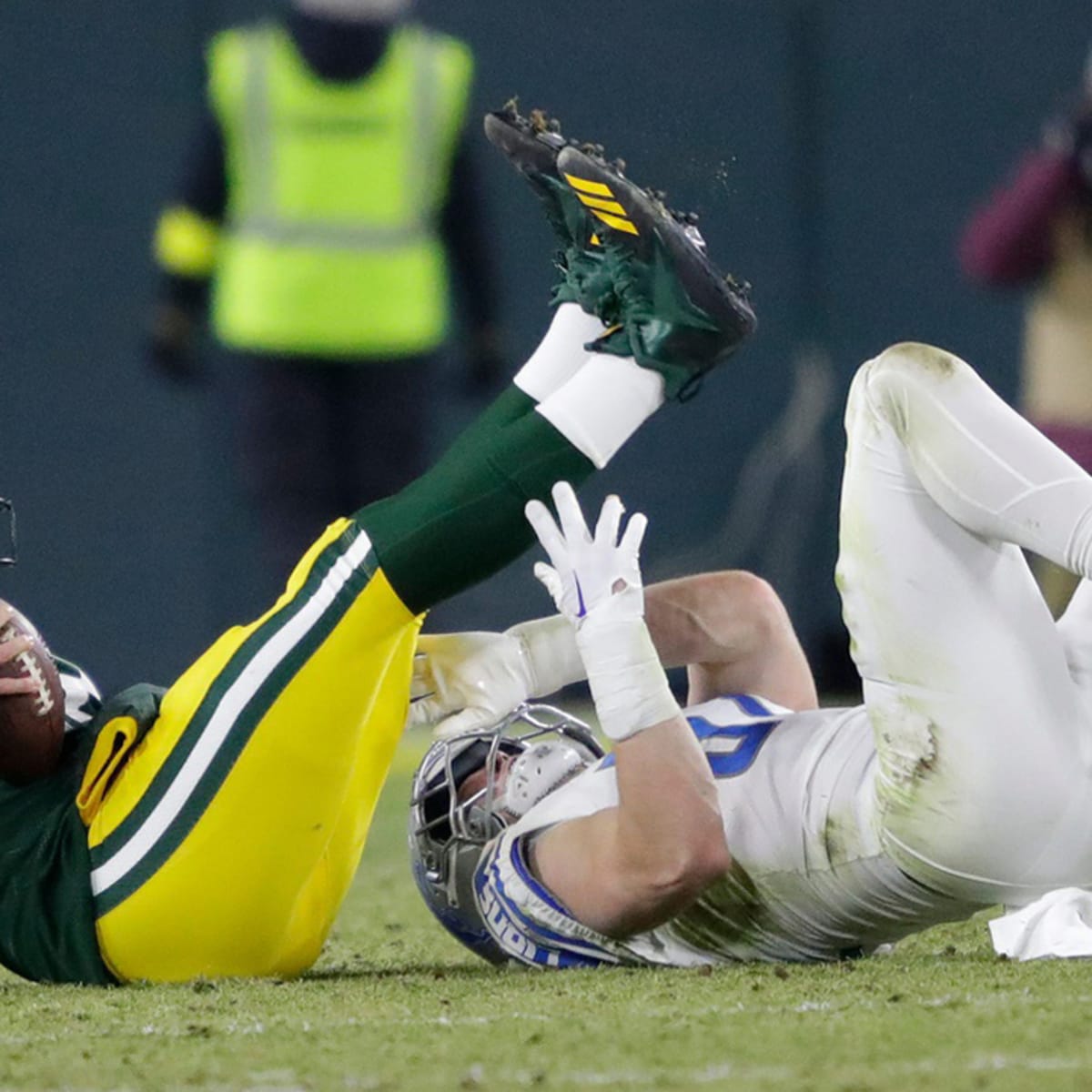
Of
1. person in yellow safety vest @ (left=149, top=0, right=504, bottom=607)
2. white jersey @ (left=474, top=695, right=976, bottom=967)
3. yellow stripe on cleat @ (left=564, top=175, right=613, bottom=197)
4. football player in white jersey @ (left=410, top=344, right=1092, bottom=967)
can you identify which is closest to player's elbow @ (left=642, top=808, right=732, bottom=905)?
football player in white jersey @ (left=410, top=344, right=1092, bottom=967)

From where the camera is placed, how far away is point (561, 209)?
2.71 metres

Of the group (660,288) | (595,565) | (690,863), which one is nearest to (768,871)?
(690,863)

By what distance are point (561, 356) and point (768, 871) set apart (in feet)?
2.03

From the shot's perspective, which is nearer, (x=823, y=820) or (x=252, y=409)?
(x=823, y=820)

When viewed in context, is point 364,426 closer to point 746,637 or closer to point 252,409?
point 252,409

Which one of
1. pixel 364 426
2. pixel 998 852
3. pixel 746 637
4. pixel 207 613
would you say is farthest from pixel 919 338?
pixel 998 852

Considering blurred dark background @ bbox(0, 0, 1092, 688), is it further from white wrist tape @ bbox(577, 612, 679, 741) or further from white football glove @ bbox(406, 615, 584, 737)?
white wrist tape @ bbox(577, 612, 679, 741)

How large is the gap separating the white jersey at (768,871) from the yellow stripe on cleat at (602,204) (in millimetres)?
620

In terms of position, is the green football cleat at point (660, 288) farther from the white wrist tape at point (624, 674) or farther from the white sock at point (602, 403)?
the white wrist tape at point (624, 674)

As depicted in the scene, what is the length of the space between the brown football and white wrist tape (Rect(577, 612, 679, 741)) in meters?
0.59

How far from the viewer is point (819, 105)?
6.33 metres

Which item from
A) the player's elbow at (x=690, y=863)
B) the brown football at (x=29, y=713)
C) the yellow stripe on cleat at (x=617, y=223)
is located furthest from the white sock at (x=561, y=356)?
the brown football at (x=29, y=713)

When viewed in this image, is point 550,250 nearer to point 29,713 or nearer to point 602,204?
point 602,204

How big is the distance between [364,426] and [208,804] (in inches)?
133
